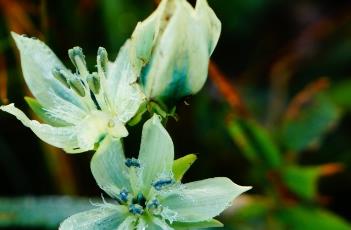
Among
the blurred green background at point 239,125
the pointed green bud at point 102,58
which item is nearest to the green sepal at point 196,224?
the pointed green bud at point 102,58

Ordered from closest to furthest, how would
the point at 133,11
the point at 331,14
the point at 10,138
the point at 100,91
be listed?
the point at 100,91, the point at 10,138, the point at 133,11, the point at 331,14

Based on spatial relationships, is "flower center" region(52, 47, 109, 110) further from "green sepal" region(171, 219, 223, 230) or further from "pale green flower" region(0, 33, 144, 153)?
"green sepal" region(171, 219, 223, 230)

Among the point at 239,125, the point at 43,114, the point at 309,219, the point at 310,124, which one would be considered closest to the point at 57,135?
the point at 43,114

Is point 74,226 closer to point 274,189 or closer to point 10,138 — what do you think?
point 274,189

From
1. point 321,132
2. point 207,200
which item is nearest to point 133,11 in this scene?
point 321,132

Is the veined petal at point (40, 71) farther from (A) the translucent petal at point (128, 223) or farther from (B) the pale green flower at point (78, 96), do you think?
(A) the translucent petal at point (128, 223)

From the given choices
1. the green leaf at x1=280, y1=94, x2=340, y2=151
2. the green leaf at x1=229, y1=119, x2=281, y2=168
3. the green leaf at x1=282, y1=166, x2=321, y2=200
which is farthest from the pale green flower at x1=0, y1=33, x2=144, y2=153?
the green leaf at x1=280, y1=94, x2=340, y2=151
